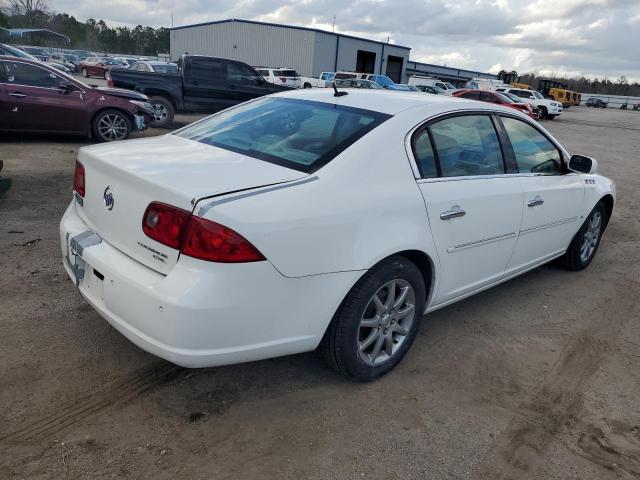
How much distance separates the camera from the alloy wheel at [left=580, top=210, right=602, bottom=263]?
491 cm

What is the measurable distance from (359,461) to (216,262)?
1111mm

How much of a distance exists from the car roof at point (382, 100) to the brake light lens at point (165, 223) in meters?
1.43

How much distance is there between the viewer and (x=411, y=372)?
3.17 metres

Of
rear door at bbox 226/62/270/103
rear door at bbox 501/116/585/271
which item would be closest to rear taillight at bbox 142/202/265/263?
rear door at bbox 501/116/585/271

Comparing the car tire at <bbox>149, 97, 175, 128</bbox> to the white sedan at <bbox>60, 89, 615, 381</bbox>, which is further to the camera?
the car tire at <bbox>149, 97, 175, 128</bbox>

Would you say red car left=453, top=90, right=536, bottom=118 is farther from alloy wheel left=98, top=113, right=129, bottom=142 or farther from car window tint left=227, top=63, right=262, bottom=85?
alloy wheel left=98, top=113, right=129, bottom=142

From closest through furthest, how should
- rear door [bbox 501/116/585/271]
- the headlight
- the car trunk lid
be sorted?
the car trunk lid < rear door [bbox 501/116/585/271] < the headlight

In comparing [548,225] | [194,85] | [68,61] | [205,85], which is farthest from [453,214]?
[68,61]

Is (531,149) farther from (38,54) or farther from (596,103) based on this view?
(596,103)

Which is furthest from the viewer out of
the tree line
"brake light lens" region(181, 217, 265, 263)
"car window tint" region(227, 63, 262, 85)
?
the tree line

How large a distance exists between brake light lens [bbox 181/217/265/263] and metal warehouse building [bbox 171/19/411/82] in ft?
151

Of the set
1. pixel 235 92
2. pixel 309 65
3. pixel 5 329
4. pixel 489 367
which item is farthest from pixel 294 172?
pixel 309 65

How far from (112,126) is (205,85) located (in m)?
4.31

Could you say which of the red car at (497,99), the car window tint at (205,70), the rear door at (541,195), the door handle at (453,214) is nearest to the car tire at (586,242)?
the rear door at (541,195)
